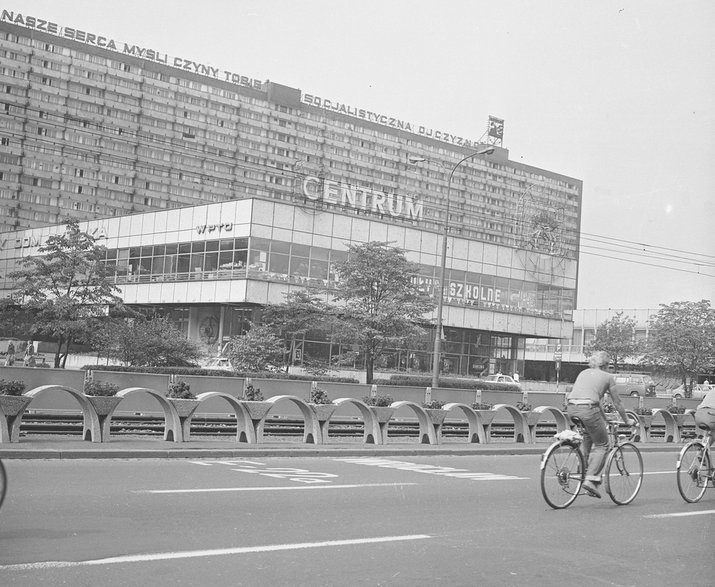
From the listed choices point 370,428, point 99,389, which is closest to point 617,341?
point 370,428

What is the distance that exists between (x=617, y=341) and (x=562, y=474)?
83.6m

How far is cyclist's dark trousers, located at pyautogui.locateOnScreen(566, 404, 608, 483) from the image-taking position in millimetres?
10336

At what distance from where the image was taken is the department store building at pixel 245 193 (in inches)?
2360

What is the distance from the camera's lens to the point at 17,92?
4048 inches

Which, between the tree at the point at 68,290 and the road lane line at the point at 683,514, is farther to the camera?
the tree at the point at 68,290

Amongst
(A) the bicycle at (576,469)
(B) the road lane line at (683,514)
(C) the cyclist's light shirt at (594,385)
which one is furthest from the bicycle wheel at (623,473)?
(C) the cyclist's light shirt at (594,385)

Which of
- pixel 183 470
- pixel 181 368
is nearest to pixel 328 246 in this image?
pixel 181 368

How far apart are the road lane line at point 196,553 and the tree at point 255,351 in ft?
114

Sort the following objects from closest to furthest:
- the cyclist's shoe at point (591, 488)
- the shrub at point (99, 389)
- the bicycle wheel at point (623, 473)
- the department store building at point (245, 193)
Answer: the cyclist's shoe at point (591, 488), the bicycle wheel at point (623, 473), the shrub at point (99, 389), the department store building at point (245, 193)

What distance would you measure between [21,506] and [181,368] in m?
30.1

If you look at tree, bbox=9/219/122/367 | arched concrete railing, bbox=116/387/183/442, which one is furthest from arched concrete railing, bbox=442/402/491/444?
tree, bbox=9/219/122/367

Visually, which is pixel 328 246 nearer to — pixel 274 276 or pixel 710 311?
pixel 274 276

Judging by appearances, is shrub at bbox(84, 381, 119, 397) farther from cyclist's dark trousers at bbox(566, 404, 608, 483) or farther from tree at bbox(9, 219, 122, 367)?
tree at bbox(9, 219, 122, 367)

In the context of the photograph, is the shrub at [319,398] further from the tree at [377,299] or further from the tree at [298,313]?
the tree at [298,313]
